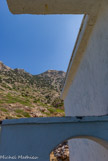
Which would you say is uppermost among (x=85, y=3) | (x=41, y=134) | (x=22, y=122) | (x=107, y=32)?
(x=85, y=3)

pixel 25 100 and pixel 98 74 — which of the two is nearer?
pixel 98 74

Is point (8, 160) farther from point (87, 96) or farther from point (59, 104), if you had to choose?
point (59, 104)

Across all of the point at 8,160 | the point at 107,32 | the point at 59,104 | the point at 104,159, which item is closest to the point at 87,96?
the point at 104,159

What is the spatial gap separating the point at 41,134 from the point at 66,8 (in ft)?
8.81

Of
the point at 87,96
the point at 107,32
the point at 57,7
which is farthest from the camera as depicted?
the point at 87,96

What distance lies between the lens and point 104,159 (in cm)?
283

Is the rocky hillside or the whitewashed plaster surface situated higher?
the rocky hillside

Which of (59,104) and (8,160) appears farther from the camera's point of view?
(59,104)

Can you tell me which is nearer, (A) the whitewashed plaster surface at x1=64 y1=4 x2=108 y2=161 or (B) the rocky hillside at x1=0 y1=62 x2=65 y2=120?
(A) the whitewashed plaster surface at x1=64 y1=4 x2=108 y2=161

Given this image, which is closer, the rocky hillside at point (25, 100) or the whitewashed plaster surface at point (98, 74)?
the whitewashed plaster surface at point (98, 74)

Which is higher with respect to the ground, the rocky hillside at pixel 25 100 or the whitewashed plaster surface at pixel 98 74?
the rocky hillside at pixel 25 100

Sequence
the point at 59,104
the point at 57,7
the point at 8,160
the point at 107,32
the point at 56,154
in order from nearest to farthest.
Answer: the point at 8,160 → the point at 107,32 → the point at 57,7 → the point at 56,154 → the point at 59,104

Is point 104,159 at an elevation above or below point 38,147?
below

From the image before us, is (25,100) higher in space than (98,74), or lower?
higher
